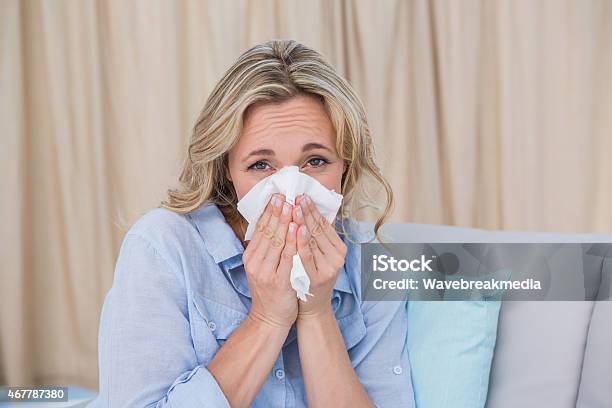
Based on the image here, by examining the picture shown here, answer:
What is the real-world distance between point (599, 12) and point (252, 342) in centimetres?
186

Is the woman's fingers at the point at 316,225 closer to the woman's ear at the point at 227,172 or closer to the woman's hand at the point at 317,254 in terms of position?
the woman's hand at the point at 317,254

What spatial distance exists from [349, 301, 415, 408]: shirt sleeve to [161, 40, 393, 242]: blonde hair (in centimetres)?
21

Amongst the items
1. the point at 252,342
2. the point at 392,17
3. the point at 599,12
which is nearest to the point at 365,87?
the point at 392,17

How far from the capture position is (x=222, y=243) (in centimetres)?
134

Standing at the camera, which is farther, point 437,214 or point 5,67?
point 437,214

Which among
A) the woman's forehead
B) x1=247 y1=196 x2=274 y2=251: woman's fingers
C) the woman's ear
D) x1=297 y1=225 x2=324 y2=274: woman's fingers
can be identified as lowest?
x1=297 y1=225 x2=324 y2=274: woman's fingers

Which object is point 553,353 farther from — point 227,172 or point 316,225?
point 227,172

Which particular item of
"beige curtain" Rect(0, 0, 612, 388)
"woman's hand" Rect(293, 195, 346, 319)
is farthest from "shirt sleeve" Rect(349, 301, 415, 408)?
"beige curtain" Rect(0, 0, 612, 388)

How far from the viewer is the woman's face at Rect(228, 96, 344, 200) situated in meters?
1.28

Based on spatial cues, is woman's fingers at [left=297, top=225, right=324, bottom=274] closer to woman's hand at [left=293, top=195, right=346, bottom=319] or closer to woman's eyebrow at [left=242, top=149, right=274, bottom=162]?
woman's hand at [left=293, top=195, right=346, bottom=319]

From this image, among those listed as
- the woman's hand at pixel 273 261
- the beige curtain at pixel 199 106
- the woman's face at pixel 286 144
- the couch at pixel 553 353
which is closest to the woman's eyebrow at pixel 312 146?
the woman's face at pixel 286 144

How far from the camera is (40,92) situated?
2.51m

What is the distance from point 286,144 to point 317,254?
0.66 ft

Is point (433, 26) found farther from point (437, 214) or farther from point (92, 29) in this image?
point (92, 29)
